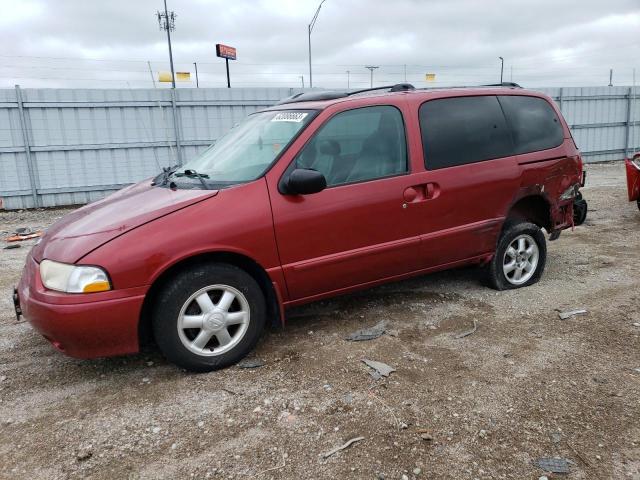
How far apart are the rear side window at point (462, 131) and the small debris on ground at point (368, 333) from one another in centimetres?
131

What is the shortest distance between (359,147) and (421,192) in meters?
0.61

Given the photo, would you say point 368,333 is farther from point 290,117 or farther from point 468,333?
point 290,117

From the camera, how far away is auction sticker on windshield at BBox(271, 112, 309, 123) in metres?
3.88

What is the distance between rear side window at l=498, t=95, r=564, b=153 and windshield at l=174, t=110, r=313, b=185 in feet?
6.48

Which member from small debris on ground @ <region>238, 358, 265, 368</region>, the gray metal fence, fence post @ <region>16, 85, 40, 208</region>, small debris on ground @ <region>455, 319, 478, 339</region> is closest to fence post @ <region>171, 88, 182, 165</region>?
the gray metal fence

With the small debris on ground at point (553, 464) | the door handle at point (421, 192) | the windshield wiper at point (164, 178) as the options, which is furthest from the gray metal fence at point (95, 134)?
the small debris on ground at point (553, 464)

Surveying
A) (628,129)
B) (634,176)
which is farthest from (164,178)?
(628,129)

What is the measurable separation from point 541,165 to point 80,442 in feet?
13.7

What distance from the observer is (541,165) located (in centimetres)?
471

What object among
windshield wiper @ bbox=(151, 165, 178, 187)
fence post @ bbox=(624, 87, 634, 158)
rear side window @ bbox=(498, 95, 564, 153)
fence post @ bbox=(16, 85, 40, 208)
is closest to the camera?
windshield wiper @ bbox=(151, 165, 178, 187)

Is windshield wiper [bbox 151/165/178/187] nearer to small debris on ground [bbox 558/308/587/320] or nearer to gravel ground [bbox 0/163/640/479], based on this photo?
gravel ground [bbox 0/163/640/479]

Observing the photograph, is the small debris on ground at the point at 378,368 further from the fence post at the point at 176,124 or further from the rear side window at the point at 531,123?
the fence post at the point at 176,124

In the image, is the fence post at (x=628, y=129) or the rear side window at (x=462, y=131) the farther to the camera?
the fence post at (x=628, y=129)

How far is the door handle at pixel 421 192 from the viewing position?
400 cm
